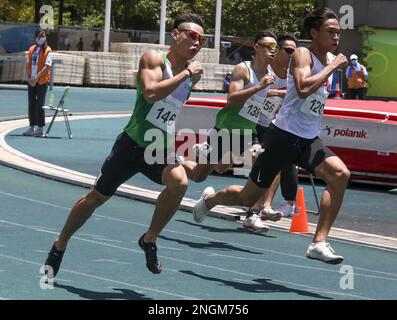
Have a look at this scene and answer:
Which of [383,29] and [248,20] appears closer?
[383,29]

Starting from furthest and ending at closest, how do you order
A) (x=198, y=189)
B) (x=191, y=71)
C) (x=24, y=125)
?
(x=24, y=125) → (x=198, y=189) → (x=191, y=71)

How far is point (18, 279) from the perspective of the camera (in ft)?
28.4

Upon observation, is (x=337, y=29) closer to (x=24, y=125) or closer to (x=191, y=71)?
(x=191, y=71)

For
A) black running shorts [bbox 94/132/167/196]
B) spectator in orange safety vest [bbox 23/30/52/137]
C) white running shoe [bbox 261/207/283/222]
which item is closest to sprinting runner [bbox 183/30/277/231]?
white running shoe [bbox 261/207/283/222]

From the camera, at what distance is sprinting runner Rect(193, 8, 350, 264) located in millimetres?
9133

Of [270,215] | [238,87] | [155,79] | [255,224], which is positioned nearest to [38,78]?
[270,215]

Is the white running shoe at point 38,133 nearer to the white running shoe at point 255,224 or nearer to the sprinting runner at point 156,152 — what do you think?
the white running shoe at point 255,224

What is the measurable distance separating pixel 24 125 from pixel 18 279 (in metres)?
16.6

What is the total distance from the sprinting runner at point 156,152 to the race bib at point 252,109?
351 centimetres

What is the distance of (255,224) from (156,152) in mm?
3592

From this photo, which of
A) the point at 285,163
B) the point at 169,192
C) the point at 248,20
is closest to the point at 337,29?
the point at 285,163

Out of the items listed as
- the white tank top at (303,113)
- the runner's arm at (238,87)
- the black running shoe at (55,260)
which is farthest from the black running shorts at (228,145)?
the black running shoe at (55,260)

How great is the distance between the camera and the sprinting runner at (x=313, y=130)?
9.13m
